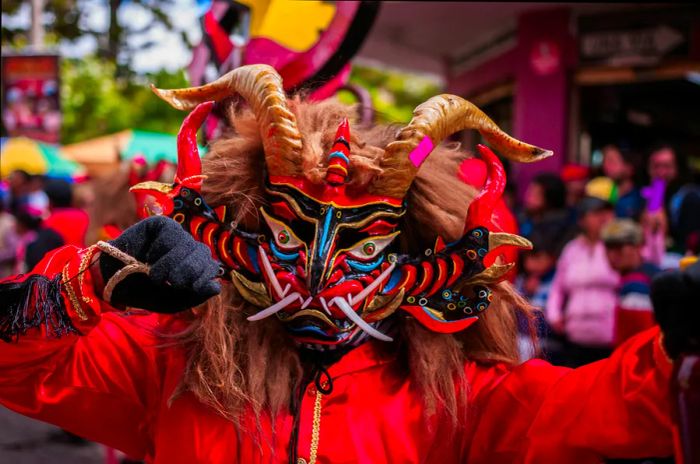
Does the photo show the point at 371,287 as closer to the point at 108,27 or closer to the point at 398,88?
the point at 108,27

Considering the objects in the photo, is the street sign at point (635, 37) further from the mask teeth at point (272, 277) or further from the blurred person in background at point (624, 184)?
the mask teeth at point (272, 277)

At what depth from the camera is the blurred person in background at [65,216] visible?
5.77 m

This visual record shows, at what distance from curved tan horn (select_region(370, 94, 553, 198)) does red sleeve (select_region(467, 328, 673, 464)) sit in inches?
23.0

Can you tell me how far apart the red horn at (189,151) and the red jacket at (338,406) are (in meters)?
0.37

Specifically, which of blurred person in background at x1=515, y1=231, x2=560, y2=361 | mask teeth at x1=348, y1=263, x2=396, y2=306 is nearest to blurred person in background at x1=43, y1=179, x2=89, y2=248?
blurred person in background at x1=515, y1=231, x2=560, y2=361

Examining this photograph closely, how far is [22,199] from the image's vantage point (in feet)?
29.8

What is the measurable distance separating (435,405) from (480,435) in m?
0.15

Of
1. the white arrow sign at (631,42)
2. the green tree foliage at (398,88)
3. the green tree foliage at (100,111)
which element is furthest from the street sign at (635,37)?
the green tree foliage at (398,88)

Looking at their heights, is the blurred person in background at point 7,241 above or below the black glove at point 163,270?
below

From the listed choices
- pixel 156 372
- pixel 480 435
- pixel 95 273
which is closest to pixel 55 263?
pixel 95 273

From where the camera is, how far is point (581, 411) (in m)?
2.00

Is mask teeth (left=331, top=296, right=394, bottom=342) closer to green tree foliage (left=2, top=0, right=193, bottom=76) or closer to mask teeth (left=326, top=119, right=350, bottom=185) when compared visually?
mask teeth (left=326, top=119, right=350, bottom=185)

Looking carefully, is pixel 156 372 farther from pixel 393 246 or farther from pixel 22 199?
pixel 22 199

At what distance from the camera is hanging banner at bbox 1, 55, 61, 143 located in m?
9.21
